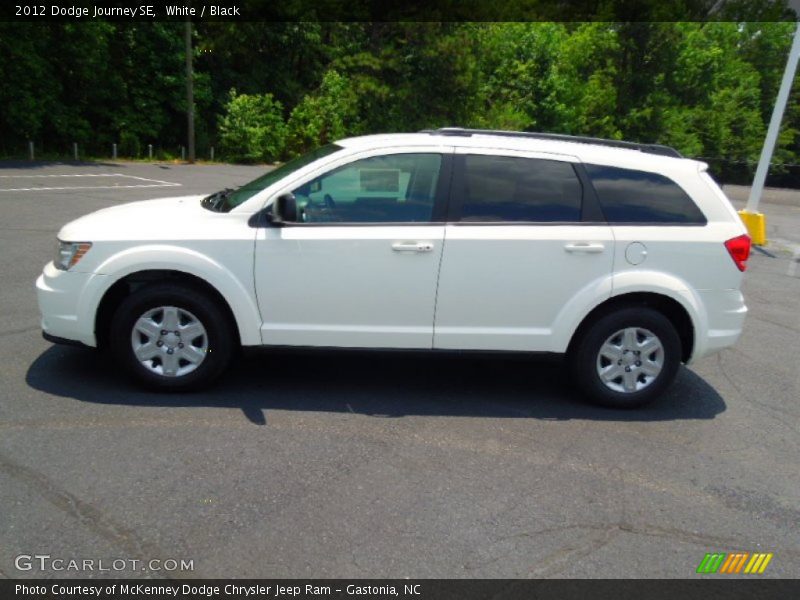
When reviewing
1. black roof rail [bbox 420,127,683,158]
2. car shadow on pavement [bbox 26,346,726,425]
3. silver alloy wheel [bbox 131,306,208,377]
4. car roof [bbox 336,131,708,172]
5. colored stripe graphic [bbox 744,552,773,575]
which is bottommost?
car shadow on pavement [bbox 26,346,726,425]

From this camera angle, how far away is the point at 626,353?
493 centimetres

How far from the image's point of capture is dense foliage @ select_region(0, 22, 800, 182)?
30.3 meters

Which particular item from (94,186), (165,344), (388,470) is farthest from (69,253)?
(94,186)

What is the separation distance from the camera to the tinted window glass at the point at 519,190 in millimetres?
4770

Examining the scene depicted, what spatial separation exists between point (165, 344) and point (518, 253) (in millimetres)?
2479

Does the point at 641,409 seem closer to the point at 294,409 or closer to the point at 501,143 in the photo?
the point at 501,143

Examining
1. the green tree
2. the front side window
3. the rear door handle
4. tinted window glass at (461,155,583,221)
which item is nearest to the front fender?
the front side window

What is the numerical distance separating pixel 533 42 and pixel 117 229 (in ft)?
126

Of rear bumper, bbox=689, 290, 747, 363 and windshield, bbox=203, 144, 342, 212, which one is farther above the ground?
windshield, bbox=203, 144, 342, 212

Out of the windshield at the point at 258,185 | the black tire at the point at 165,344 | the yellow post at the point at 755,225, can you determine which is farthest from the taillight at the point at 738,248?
the yellow post at the point at 755,225

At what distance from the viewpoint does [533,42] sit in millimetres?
39188

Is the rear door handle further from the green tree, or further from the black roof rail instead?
the green tree

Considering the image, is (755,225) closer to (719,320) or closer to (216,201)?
(719,320)

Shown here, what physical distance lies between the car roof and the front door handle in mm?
724
